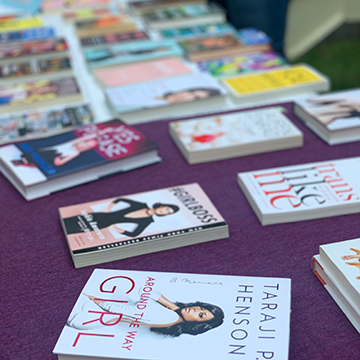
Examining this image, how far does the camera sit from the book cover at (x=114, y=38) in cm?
210

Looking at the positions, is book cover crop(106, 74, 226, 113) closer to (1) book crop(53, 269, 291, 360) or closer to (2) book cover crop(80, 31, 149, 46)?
(2) book cover crop(80, 31, 149, 46)

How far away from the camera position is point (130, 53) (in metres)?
1.97

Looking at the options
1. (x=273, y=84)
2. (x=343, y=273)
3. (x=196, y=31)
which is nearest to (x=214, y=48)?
(x=196, y=31)

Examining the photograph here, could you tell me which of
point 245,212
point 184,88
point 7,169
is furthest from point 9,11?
point 245,212

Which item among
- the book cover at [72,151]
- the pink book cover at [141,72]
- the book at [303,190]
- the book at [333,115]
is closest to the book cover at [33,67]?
the pink book cover at [141,72]

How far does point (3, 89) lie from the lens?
1731 mm

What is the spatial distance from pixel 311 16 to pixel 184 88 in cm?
A: 364

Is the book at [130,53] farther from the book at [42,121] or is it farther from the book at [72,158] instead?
the book at [72,158]

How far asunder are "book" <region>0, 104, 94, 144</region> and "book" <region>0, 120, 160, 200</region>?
0.14m

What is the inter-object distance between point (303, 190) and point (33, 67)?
1.28 m

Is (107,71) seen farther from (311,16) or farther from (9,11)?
(311,16)

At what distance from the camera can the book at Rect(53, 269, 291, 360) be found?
25.8 inches

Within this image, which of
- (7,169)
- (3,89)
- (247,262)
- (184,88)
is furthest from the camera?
(3,89)

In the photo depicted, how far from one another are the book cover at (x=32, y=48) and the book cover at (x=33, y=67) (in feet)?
0.14
